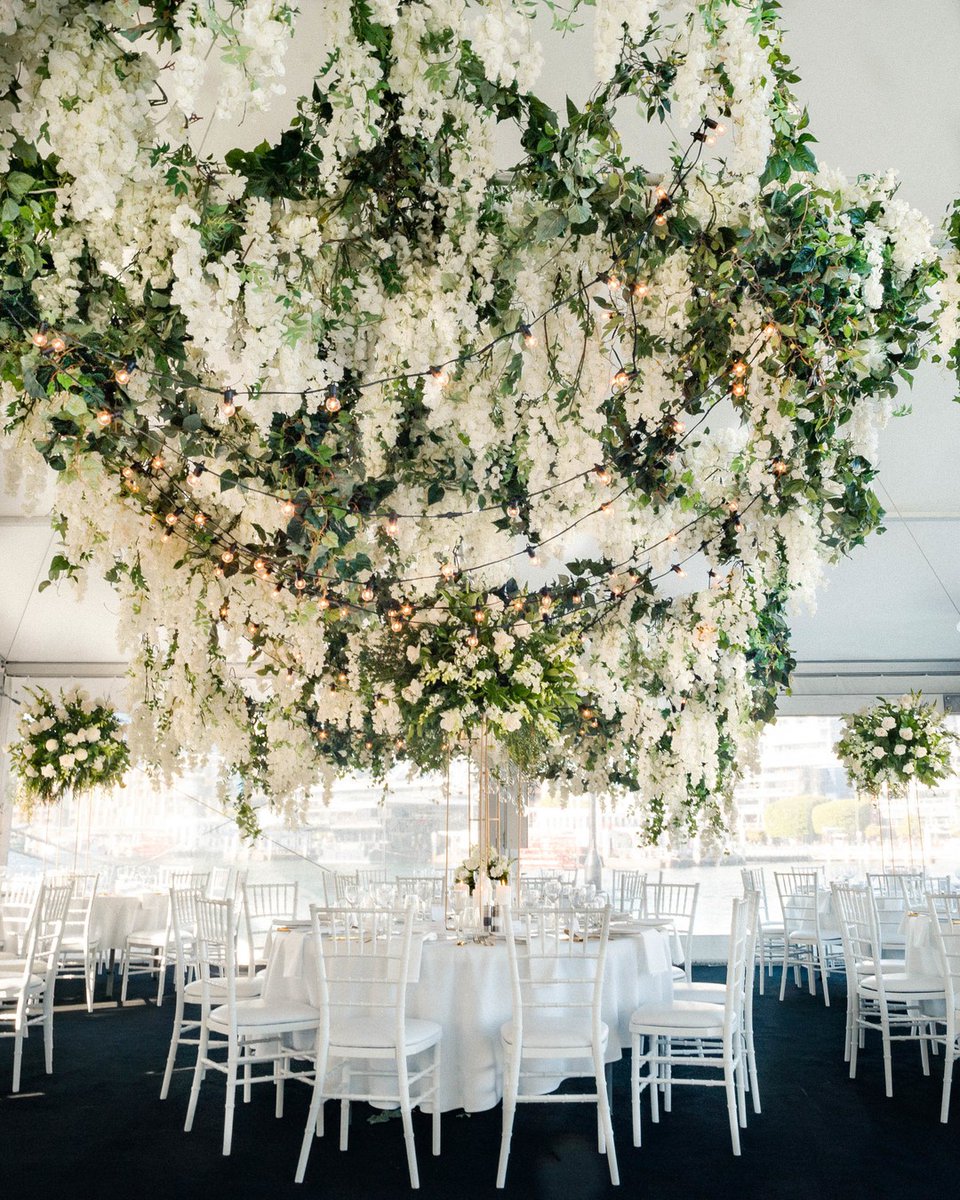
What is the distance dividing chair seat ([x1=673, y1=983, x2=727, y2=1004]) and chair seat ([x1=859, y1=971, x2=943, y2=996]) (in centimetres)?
112

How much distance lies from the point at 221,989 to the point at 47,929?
1.88 metres

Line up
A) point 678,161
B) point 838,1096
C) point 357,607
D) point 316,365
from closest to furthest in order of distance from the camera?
point 678,161 → point 316,365 → point 357,607 → point 838,1096

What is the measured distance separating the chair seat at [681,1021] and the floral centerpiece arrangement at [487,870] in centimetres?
115

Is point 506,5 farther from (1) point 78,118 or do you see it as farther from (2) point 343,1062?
(2) point 343,1062

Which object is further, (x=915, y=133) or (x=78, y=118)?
(x=915, y=133)

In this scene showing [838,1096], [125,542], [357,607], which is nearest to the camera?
[125,542]

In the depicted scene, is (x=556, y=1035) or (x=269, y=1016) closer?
(x=556, y=1035)

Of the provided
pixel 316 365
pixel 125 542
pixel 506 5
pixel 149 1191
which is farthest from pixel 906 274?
pixel 149 1191

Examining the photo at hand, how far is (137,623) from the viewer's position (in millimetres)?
4887

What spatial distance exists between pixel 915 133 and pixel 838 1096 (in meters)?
4.66

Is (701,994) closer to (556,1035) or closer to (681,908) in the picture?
(556,1035)

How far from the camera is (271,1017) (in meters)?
4.48

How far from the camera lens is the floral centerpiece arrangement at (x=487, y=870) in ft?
17.7

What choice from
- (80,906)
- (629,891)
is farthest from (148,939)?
(629,891)
